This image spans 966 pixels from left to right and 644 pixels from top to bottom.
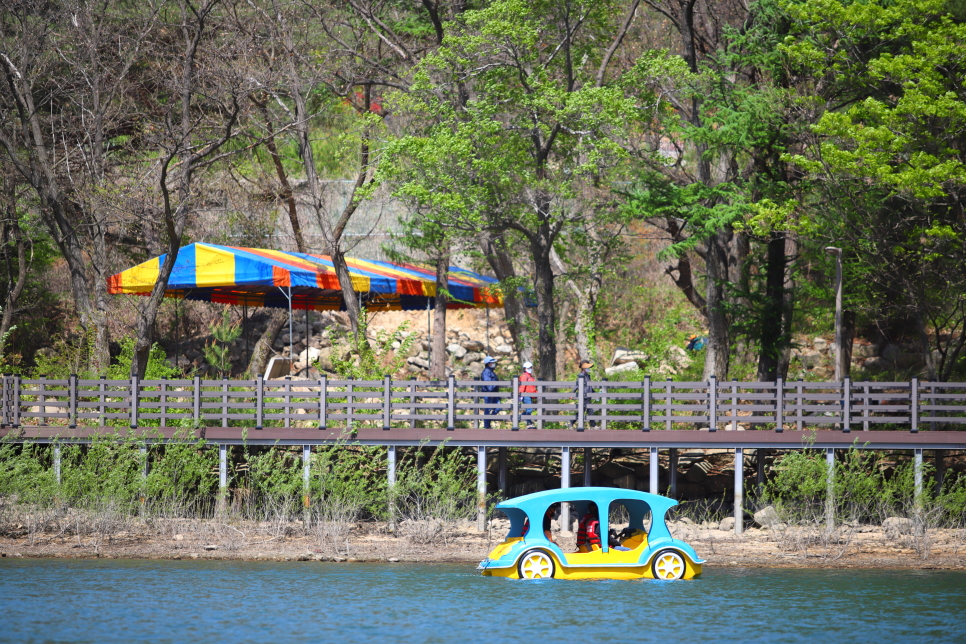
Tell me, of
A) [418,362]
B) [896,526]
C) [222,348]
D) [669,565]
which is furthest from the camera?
[418,362]

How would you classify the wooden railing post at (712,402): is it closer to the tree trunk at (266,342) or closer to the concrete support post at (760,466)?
the concrete support post at (760,466)

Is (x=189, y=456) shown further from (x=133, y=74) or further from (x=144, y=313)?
(x=133, y=74)

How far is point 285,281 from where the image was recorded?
2419 cm

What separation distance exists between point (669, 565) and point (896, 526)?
6840mm

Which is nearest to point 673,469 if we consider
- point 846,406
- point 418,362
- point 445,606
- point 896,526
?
point 846,406

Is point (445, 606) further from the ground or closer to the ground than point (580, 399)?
closer to the ground

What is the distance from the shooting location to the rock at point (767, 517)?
2133 centimetres

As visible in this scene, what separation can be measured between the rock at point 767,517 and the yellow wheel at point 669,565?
18.2 ft

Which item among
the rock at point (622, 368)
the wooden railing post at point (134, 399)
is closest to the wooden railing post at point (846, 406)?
the rock at point (622, 368)

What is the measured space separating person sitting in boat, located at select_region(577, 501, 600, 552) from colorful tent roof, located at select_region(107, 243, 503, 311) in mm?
10531

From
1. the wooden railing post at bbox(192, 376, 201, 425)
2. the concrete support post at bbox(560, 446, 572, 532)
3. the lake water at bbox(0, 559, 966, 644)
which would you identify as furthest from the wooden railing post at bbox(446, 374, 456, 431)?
the wooden railing post at bbox(192, 376, 201, 425)

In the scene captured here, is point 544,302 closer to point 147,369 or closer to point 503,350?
point 147,369

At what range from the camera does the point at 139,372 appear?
24.9m

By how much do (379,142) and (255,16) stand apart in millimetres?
5538
